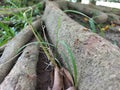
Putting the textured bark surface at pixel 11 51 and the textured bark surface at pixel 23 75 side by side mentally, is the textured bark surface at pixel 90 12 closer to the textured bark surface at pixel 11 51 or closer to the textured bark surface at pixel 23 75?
the textured bark surface at pixel 11 51

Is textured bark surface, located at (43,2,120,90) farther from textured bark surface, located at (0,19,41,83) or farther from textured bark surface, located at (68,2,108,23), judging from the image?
textured bark surface, located at (68,2,108,23)

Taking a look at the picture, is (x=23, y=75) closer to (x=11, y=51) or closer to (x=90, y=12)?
(x=11, y=51)

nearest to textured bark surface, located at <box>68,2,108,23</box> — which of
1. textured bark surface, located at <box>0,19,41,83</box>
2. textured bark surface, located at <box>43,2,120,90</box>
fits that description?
textured bark surface, located at <box>0,19,41,83</box>

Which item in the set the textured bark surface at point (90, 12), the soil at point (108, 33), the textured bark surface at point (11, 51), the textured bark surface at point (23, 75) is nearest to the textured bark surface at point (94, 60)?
the textured bark surface at point (23, 75)

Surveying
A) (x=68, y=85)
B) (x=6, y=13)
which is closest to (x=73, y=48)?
(x=68, y=85)

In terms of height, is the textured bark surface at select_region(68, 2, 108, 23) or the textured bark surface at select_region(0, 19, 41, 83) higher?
the textured bark surface at select_region(0, 19, 41, 83)

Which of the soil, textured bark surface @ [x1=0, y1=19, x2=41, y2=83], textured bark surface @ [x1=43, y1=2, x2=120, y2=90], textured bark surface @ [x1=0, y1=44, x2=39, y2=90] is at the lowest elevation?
the soil

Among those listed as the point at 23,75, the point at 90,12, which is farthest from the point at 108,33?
the point at 23,75

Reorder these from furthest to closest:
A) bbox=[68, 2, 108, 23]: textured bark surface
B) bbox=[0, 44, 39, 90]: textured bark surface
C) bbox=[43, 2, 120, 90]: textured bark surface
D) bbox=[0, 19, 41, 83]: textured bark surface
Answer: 1. bbox=[68, 2, 108, 23]: textured bark surface
2. bbox=[0, 19, 41, 83]: textured bark surface
3. bbox=[0, 44, 39, 90]: textured bark surface
4. bbox=[43, 2, 120, 90]: textured bark surface

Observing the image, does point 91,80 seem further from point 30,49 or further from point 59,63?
point 30,49
